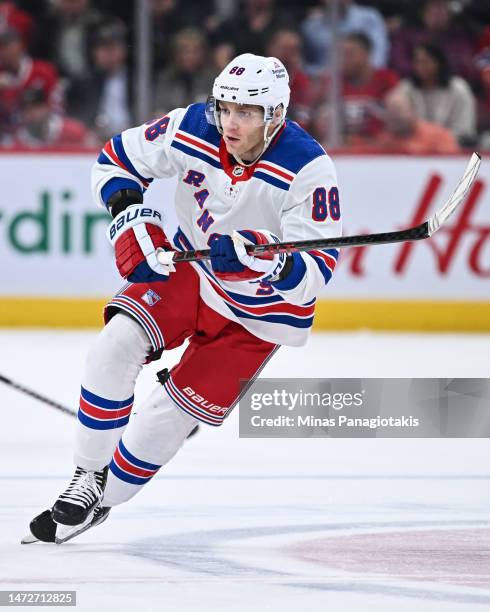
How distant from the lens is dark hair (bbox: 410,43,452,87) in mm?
7793

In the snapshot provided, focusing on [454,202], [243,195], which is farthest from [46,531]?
[454,202]

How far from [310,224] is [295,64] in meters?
4.46

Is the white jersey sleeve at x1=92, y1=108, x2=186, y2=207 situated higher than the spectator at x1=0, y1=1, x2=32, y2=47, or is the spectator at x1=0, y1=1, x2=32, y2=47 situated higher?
the spectator at x1=0, y1=1, x2=32, y2=47

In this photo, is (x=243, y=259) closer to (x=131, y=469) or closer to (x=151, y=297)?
(x=151, y=297)

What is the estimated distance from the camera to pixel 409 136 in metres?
7.95

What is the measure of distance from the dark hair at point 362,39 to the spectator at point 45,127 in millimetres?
1493

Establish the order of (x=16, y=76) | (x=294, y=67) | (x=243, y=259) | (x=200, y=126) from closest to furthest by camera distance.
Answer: (x=243, y=259)
(x=200, y=126)
(x=294, y=67)
(x=16, y=76)

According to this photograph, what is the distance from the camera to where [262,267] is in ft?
10.8

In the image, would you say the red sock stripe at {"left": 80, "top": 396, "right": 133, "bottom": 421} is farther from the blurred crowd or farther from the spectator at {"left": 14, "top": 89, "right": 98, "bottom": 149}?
the spectator at {"left": 14, "top": 89, "right": 98, "bottom": 149}

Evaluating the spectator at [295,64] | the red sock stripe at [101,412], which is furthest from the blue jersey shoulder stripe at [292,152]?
the spectator at [295,64]

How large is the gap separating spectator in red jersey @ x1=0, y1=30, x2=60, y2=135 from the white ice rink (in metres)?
2.46

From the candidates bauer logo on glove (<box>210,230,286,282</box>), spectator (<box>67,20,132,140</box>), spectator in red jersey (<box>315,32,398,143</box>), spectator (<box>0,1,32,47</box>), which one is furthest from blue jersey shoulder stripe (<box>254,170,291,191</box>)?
spectator (<box>0,1,32,47</box>)

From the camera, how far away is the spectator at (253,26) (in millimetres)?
7793

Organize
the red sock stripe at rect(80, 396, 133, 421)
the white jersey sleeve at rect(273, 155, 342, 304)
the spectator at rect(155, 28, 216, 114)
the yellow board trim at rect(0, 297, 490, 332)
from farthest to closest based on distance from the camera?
the yellow board trim at rect(0, 297, 490, 332) < the spectator at rect(155, 28, 216, 114) < the red sock stripe at rect(80, 396, 133, 421) < the white jersey sleeve at rect(273, 155, 342, 304)
